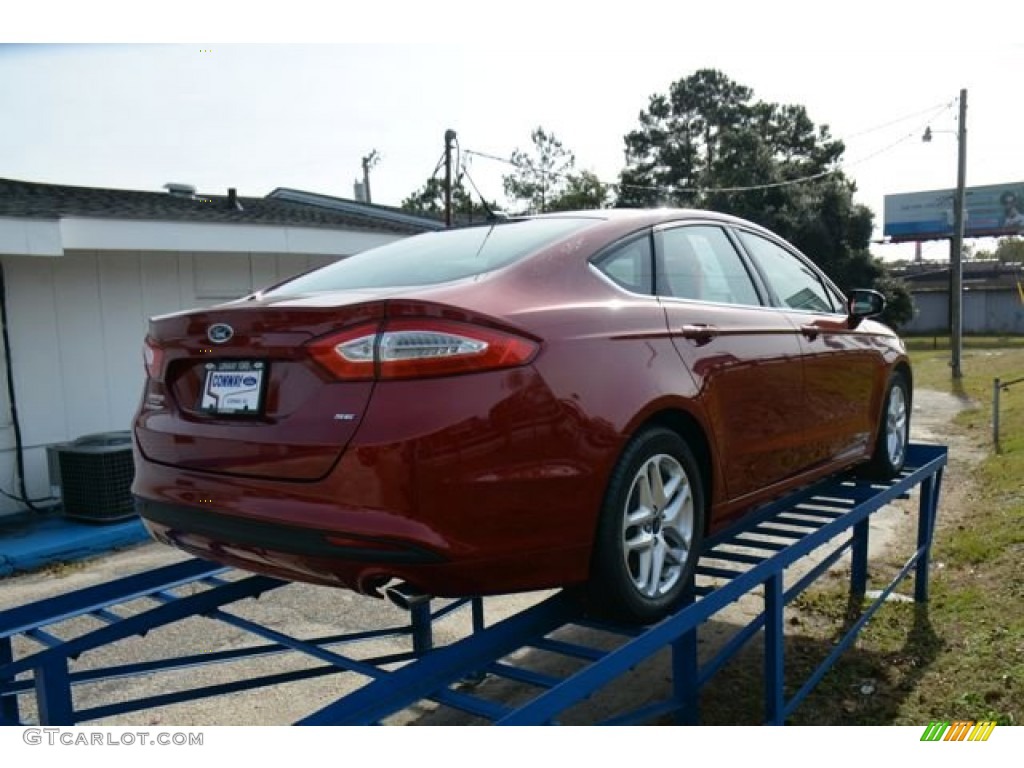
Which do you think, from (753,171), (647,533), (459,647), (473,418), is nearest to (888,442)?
(647,533)

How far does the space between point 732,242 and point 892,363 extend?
1757 millimetres

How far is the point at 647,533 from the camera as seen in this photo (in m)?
2.77

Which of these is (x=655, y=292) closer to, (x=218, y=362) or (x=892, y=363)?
(x=218, y=362)

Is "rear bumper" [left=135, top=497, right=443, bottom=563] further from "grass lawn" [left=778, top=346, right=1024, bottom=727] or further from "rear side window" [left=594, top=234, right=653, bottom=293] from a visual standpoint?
"grass lawn" [left=778, top=346, right=1024, bottom=727]

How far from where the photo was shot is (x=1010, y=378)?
19375 mm

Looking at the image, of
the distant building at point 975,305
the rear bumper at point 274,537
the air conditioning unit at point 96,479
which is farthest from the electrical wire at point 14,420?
the distant building at point 975,305

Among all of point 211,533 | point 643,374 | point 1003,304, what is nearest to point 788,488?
point 643,374

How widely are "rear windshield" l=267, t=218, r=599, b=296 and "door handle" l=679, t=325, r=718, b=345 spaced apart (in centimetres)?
52

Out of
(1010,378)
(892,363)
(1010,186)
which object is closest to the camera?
(892,363)

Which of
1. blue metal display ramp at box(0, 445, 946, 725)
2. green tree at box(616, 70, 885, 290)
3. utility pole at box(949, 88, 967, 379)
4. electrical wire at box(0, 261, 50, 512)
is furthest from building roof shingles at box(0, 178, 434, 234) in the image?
green tree at box(616, 70, 885, 290)

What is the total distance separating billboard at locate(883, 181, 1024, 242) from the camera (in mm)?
55781

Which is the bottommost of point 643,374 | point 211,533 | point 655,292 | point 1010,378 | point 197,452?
point 1010,378

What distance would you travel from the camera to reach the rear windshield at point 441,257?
2.75 metres

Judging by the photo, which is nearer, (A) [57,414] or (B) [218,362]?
(B) [218,362]
